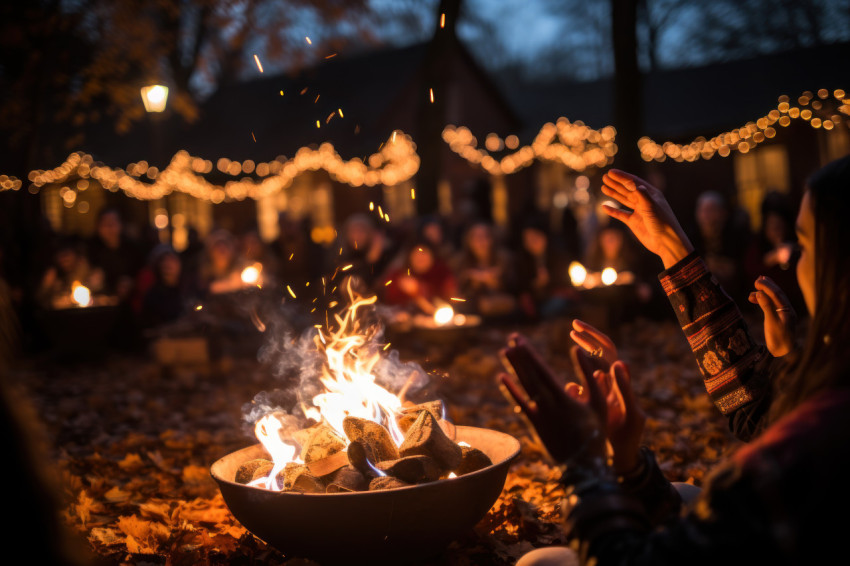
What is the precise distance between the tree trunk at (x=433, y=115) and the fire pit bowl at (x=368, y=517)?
34.2ft

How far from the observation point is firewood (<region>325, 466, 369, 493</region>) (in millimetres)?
2912

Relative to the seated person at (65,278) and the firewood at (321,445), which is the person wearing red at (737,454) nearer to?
the firewood at (321,445)

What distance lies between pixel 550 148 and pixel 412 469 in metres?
21.4

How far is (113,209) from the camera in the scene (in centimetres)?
1113

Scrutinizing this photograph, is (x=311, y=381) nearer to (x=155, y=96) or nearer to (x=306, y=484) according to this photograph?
(x=306, y=484)

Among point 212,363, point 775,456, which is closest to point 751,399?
point 775,456

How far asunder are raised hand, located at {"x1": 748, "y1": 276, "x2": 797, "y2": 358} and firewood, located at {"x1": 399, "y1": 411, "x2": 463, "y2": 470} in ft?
4.51

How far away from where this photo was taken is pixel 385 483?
2887 millimetres

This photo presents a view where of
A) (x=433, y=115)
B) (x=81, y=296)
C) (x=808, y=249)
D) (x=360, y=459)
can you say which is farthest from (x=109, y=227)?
(x=808, y=249)

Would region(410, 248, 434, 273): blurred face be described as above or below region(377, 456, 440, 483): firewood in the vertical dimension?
above

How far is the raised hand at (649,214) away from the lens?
2363 mm

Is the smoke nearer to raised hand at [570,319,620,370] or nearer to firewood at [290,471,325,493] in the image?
firewood at [290,471,325,493]

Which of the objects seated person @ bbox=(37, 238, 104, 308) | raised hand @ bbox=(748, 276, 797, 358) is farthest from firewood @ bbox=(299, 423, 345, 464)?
seated person @ bbox=(37, 238, 104, 308)

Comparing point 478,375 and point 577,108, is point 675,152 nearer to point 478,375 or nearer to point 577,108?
point 577,108
